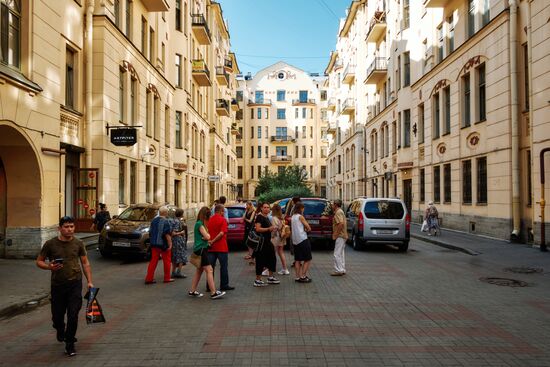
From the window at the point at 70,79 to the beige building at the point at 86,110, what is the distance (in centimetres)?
4

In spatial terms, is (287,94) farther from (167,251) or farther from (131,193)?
(167,251)

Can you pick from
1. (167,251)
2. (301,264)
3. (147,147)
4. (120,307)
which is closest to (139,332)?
(120,307)

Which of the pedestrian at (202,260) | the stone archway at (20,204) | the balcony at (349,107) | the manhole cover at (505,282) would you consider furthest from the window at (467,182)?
the balcony at (349,107)

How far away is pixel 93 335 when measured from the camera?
6.16 m

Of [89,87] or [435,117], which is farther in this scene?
[435,117]

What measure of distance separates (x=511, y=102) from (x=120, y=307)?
15101mm

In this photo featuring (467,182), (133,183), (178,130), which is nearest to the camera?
(467,182)

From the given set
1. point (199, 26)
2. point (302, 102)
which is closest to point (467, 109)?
point (199, 26)

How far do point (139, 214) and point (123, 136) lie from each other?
14.6 ft

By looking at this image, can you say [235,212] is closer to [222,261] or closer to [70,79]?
[70,79]

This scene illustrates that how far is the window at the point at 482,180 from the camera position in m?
18.9

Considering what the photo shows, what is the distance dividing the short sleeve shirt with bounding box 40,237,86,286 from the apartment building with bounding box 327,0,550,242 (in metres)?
14.1

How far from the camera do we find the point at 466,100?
68.8 feet

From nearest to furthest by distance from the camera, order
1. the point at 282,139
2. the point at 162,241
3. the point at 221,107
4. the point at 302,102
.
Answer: the point at 162,241
the point at 221,107
the point at 282,139
the point at 302,102
